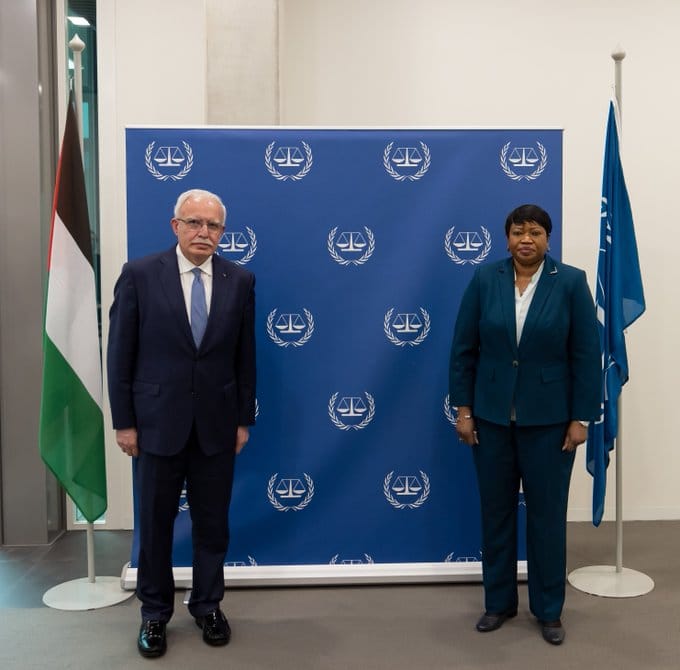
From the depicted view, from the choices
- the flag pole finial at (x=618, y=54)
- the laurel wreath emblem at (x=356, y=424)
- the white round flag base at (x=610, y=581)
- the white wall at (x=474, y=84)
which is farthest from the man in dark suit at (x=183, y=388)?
the flag pole finial at (x=618, y=54)

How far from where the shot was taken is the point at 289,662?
2.82 m

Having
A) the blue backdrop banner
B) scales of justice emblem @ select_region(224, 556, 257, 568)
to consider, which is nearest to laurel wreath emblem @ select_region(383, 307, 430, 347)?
the blue backdrop banner

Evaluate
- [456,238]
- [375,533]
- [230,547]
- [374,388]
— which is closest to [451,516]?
[375,533]

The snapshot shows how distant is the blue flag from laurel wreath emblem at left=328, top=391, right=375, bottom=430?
3.27 feet

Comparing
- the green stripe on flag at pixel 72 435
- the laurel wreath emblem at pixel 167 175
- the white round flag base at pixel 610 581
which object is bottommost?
the white round flag base at pixel 610 581

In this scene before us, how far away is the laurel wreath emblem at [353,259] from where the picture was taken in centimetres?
346

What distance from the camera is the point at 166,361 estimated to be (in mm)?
2775

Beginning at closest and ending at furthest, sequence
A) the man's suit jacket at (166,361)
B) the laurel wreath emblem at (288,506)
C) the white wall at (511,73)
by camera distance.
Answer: the man's suit jacket at (166,361) < the laurel wreath emblem at (288,506) < the white wall at (511,73)

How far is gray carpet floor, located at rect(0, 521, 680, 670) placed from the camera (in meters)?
2.81

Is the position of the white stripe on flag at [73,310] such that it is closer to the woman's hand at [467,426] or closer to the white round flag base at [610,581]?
the woman's hand at [467,426]

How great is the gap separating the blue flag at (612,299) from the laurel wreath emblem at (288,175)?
1346 millimetres

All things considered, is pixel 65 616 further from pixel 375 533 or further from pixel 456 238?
pixel 456 238

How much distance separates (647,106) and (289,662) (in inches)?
140

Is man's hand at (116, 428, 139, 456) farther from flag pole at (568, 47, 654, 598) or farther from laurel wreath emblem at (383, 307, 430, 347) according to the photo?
flag pole at (568, 47, 654, 598)
